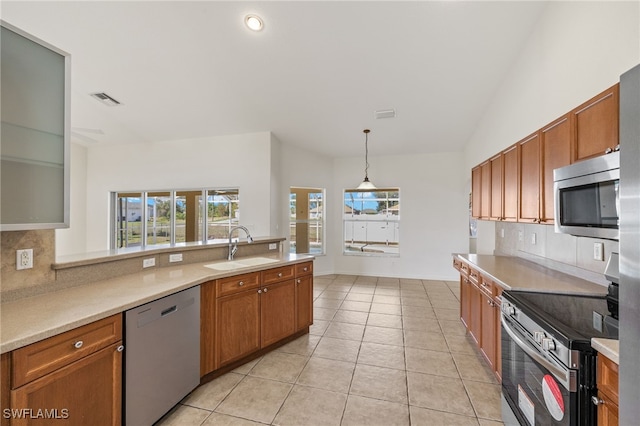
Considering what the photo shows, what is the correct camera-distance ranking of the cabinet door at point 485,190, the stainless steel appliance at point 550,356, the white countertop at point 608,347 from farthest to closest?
the cabinet door at point 485,190
the stainless steel appliance at point 550,356
the white countertop at point 608,347

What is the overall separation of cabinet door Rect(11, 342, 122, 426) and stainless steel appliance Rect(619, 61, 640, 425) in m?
2.23

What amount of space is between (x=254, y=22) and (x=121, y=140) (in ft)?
15.0

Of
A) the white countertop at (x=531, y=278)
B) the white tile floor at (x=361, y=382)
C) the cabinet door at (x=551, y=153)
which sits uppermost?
the cabinet door at (x=551, y=153)

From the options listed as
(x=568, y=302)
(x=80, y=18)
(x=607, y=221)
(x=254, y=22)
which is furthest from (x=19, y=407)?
(x=80, y=18)

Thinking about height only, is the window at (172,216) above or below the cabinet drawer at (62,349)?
above

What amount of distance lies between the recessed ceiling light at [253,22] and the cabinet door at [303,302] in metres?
2.70

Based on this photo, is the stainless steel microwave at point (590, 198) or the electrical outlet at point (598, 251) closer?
the stainless steel microwave at point (590, 198)

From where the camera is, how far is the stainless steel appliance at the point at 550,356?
1091 millimetres

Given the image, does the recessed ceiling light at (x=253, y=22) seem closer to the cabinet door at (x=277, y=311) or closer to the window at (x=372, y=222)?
the cabinet door at (x=277, y=311)

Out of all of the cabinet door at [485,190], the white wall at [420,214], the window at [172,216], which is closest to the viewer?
the cabinet door at [485,190]

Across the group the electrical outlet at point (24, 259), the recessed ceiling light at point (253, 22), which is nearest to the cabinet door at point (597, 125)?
the recessed ceiling light at point (253, 22)

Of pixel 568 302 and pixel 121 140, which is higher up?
pixel 121 140

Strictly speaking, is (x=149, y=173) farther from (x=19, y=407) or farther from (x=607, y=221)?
(x=607, y=221)

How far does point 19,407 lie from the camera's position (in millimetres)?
1096
